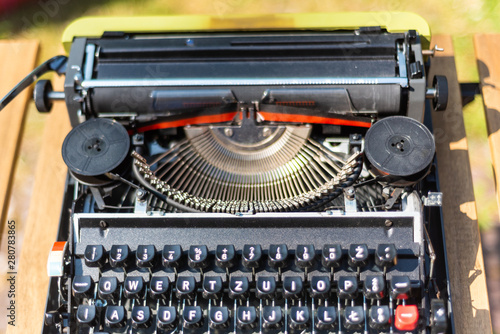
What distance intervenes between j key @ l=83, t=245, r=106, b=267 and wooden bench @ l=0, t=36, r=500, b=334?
50cm

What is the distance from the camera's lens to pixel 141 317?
2414mm

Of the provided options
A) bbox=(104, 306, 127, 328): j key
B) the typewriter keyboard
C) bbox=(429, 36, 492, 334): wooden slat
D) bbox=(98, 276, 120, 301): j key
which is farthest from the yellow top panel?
bbox=(104, 306, 127, 328): j key

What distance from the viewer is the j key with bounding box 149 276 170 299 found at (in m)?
2.43

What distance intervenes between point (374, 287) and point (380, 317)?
11 cm

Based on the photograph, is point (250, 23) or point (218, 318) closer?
point (218, 318)

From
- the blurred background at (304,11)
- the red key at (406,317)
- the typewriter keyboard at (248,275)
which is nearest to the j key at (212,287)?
the typewriter keyboard at (248,275)

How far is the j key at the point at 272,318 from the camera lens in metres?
2.38

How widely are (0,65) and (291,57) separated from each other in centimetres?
165

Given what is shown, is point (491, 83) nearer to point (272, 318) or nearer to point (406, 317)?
point (406, 317)

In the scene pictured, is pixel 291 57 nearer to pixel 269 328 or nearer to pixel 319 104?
pixel 319 104

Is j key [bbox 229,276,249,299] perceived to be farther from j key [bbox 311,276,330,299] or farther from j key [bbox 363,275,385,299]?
j key [bbox 363,275,385,299]

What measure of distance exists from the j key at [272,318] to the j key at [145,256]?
48cm

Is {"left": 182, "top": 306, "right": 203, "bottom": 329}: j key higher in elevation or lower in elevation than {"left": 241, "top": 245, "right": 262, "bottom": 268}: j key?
lower

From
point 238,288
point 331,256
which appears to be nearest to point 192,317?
point 238,288
